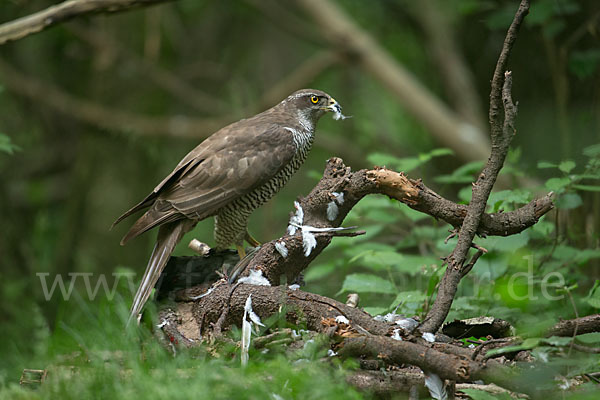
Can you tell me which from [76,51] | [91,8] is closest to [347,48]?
[76,51]

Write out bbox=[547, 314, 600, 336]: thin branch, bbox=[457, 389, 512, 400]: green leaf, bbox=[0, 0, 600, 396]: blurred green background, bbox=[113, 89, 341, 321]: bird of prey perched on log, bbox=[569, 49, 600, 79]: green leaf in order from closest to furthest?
1. bbox=[457, 389, 512, 400]: green leaf
2. bbox=[547, 314, 600, 336]: thin branch
3. bbox=[113, 89, 341, 321]: bird of prey perched on log
4. bbox=[0, 0, 600, 396]: blurred green background
5. bbox=[569, 49, 600, 79]: green leaf

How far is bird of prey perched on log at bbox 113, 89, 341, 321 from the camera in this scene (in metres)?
3.34

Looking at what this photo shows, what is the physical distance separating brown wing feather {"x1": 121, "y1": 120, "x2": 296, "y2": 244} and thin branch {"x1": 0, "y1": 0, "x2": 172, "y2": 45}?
3.53ft

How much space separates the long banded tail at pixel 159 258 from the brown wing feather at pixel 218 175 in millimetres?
95

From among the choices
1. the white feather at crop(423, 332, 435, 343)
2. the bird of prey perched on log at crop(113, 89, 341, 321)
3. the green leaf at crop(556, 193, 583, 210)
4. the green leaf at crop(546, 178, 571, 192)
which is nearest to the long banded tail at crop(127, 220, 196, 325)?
the bird of prey perched on log at crop(113, 89, 341, 321)

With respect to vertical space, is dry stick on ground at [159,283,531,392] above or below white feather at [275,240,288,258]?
below

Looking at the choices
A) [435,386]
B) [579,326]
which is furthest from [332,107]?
[435,386]

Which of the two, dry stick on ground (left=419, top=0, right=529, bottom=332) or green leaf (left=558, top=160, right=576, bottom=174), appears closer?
dry stick on ground (left=419, top=0, right=529, bottom=332)

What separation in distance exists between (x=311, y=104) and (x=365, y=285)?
1.22 m

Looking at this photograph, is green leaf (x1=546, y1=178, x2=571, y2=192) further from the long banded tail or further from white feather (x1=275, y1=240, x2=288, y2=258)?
the long banded tail

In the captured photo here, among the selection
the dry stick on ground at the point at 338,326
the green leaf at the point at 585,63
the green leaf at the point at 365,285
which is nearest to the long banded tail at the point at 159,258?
the dry stick on ground at the point at 338,326

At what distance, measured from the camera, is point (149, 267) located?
3.23 meters

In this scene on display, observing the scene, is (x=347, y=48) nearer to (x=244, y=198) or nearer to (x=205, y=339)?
(x=244, y=198)

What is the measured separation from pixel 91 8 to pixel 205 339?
2203mm
